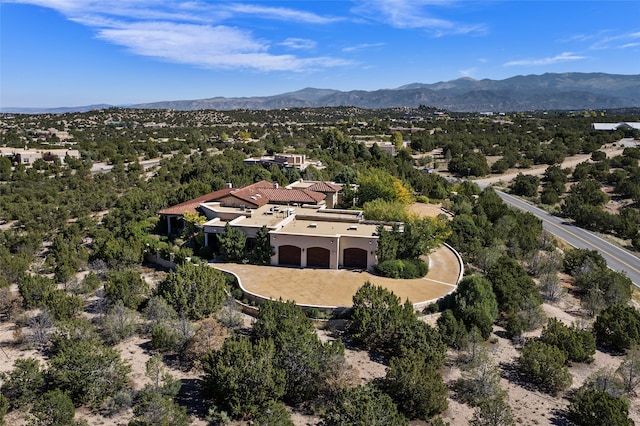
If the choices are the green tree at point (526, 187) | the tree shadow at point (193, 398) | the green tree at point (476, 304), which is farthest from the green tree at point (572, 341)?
the green tree at point (526, 187)

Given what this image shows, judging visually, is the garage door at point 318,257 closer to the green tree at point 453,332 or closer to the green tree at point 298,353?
the green tree at point 298,353

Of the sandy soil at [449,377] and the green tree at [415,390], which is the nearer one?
the sandy soil at [449,377]

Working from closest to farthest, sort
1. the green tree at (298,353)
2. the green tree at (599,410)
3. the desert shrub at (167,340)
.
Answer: the green tree at (599,410) < the green tree at (298,353) < the desert shrub at (167,340)

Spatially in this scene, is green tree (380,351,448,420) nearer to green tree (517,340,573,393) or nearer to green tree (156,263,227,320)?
green tree (517,340,573,393)

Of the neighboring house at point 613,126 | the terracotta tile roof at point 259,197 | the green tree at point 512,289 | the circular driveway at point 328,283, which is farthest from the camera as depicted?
the neighboring house at point 613,126

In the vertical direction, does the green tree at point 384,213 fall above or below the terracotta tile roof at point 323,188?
below

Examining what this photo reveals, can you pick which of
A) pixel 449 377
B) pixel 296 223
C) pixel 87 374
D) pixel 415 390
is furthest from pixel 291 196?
pixel 415 390
